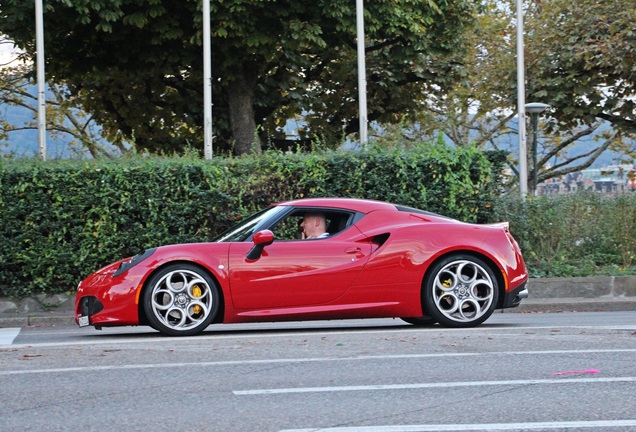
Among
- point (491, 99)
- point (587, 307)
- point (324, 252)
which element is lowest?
point (587, 307)

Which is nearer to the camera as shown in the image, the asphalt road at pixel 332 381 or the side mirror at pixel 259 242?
the asphalt road at pixel 332 381

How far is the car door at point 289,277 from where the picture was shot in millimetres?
10625

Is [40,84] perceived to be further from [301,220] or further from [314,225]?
[314,225]

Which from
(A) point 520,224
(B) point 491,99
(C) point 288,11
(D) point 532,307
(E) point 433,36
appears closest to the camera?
(D) point 532,307

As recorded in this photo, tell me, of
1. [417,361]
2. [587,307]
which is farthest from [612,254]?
[417,361]

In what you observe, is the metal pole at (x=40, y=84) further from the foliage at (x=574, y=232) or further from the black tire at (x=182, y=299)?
the black tire at (x=182, y=299)

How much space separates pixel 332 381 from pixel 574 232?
11765 millimetres

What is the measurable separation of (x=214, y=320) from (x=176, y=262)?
64cm

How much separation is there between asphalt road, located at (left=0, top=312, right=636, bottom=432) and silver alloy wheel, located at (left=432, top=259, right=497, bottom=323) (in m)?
0.35

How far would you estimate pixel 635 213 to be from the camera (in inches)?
727

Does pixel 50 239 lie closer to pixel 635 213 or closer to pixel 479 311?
pixel 479 311

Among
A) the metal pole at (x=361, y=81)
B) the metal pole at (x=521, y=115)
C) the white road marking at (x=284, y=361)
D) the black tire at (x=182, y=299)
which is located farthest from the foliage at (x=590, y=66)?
the white road marking at (x=284, y=361)

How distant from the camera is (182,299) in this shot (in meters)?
10.6

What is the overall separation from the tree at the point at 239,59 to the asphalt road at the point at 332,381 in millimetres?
12703
